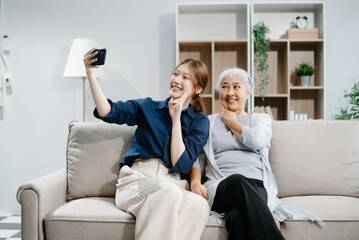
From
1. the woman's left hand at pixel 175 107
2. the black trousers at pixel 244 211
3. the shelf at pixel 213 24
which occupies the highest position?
the shelf at pixel 213 24

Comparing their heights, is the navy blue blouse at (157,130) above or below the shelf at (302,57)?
below

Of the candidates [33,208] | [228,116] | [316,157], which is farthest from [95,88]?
[316,157]

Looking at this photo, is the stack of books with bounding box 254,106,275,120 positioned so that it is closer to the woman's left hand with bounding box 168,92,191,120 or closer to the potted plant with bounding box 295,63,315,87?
the potted plant with bounding box 295,63,315,87

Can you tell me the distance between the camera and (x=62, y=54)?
356cm

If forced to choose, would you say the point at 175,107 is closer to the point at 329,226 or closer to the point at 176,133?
the point at 176,133

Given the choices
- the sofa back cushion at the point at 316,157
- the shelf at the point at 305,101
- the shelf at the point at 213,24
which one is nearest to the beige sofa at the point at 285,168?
the sofa back cushion at the point at 316,157

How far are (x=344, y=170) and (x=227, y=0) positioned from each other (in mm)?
2273

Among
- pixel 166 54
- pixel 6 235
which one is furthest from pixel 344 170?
pixel 6 235

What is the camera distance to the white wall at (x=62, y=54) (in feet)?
11.7

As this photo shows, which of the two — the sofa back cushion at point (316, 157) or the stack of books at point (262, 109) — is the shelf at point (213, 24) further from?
the sofa back cushion at point (316, 157)

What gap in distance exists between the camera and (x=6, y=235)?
2.62 m

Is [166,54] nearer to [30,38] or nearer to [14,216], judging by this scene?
[30,38]

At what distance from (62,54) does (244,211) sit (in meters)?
2.78

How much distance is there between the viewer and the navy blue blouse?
1.80 metres
